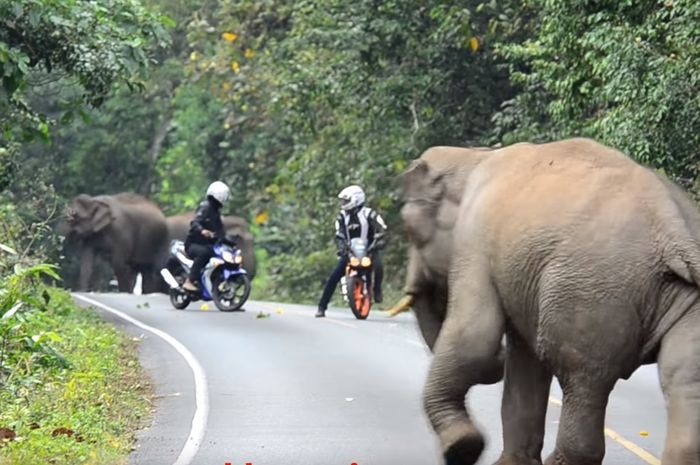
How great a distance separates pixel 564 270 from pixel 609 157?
689mm

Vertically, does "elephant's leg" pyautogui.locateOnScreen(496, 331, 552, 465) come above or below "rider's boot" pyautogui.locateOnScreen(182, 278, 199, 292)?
above

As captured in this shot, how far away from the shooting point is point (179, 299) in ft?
96.9

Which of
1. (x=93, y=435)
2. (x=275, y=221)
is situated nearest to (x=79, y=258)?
(x=275, y=221)

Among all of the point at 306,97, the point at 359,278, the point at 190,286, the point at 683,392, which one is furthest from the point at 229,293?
the point at 683,392

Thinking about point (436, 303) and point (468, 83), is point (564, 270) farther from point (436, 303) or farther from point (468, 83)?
point (468, 83)

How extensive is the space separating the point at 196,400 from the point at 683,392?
8.10 metres

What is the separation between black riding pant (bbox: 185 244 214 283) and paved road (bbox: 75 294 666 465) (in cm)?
316

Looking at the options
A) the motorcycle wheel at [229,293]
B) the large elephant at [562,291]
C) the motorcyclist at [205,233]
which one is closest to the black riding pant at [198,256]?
the motorcyclist at [205,233]

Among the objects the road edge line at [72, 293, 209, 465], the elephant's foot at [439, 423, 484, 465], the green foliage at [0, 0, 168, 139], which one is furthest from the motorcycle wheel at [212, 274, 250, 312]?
the elephant's foot at [439, 423, 484, 465]

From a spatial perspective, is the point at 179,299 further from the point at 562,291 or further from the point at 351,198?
the point at 562,291

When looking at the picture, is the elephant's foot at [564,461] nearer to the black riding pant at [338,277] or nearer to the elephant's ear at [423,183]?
the elephant's ear at [423,183]

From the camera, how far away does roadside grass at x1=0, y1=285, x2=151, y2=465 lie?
12.2m

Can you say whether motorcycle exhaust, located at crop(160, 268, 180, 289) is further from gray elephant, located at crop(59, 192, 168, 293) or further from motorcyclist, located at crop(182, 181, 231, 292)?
gray elephant, located at crop(59, 192, 168, 293)

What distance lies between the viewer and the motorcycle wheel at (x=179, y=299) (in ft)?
96.4
